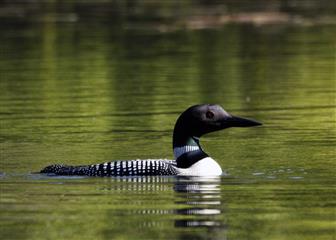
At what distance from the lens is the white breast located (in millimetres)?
14867

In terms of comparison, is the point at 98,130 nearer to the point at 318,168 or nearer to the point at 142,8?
the point at 318,168

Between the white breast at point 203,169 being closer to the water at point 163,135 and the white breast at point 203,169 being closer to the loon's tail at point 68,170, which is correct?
the water at point 163,135

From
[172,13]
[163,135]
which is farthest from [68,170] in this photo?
[172,13]

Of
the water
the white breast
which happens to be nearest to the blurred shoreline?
the water

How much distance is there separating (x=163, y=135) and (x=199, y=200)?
16.7 ft

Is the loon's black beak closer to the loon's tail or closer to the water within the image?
the water

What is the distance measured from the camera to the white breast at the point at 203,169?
48.8 ft

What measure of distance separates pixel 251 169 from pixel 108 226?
3.62 meters

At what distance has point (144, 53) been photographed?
3275 cm

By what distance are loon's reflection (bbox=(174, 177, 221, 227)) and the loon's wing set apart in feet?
0.66

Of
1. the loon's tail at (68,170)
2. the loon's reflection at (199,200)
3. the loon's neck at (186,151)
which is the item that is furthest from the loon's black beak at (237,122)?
the loon's tail at (68,170)

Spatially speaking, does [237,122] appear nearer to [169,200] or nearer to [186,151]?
[186,151]

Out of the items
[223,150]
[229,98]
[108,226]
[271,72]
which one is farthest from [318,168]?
[271,72]

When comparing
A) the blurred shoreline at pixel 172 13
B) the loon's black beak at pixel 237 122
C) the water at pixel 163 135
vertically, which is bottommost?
the blurred shoreline at pixel 172 13
